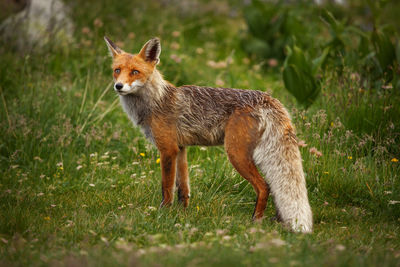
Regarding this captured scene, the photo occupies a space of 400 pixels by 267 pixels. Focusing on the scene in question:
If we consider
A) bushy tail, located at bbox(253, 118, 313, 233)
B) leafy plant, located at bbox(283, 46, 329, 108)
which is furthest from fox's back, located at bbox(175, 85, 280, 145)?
leafy plant, located at bbox(283, 46, 329, 108)

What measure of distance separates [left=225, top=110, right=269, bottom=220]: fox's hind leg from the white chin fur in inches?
42.8

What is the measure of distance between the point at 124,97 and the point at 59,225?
61.1 inches

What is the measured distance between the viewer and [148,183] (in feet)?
17.5

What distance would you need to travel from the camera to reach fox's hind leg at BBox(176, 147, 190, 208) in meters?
4.95

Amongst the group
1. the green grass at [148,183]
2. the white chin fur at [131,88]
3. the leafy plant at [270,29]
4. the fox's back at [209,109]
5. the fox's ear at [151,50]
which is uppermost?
the leafy plant at [270,29]

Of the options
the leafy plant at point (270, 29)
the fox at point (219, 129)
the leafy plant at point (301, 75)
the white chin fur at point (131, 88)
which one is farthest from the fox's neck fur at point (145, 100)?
the leafy plant at point (270, 29)

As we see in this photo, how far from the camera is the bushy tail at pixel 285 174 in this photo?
4.17m

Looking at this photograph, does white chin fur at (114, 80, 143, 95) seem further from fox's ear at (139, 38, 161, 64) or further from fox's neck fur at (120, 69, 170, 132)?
fox's ear at (139, 38, 161, 64)

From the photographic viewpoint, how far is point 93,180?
222 inches

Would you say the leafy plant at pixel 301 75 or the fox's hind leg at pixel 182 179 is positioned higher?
the leafy plant at pixel 301 75

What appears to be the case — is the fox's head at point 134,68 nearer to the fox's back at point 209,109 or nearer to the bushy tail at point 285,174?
the fox's back at point 209,109

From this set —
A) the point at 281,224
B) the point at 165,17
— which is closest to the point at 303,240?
the point at 281,224

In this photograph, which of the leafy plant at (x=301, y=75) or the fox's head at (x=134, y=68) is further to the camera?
the leafy plant at (x=301, y=75)

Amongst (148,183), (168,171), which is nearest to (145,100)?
(168,171)
